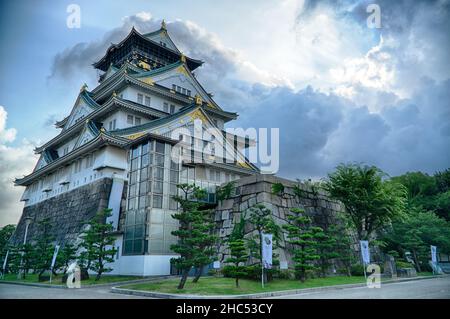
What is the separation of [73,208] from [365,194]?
74.4 feet

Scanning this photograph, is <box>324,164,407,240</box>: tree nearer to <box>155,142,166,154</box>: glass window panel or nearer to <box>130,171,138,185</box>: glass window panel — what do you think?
<box>155,142,166,154</box>: glass window panel

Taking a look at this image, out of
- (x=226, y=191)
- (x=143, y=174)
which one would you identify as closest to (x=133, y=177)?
(x=143, y=174)

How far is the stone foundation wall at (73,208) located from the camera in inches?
1037

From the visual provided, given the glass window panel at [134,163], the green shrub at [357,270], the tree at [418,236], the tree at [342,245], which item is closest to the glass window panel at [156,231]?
the glass window panel at [134,163]

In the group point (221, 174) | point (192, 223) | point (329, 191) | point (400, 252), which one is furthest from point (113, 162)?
point (400, 252)

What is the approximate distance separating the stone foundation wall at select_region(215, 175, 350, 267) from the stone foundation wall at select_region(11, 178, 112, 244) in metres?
9.48

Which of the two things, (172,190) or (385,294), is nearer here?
(385,294)

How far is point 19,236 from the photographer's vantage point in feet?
124

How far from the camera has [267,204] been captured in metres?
20.0

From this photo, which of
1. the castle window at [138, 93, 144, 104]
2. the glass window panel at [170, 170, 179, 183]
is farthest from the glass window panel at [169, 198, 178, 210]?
the castle window at [138, 93, 144, 104]

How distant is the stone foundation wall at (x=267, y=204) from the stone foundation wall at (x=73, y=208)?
9.48 m

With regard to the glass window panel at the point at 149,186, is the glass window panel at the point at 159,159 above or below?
above

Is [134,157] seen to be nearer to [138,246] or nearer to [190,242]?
[138,246]

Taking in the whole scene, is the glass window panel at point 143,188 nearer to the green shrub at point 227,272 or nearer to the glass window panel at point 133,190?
the glass window panel at point 133,190
